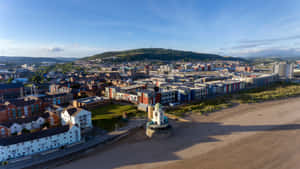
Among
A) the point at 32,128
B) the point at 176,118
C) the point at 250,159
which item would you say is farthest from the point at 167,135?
the point at 32,128

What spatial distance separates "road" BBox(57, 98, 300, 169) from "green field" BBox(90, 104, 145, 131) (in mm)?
4055

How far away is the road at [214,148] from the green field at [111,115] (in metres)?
4.06

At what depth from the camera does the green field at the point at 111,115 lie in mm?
21328

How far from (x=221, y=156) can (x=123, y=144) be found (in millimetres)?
8910

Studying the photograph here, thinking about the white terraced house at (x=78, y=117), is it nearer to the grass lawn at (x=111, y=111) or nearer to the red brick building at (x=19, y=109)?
the grass lawn at (x=111, y=111)

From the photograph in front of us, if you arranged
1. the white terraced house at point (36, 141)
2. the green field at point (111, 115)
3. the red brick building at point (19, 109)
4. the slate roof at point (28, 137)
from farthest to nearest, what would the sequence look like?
the red brick building at point (19, 109)
the green field at point (111, 115)
the slate roof at point (28, 137)
the white terraced house at point (36, 141)

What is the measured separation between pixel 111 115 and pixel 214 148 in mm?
14157

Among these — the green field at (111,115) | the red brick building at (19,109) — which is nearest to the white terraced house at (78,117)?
the green field at (111,115)

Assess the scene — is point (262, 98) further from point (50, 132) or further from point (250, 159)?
point (50, 132)

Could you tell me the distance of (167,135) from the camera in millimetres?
18359

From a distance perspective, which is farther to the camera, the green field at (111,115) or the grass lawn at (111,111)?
the grass lawn at (111,111)

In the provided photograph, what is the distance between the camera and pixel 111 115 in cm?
2445

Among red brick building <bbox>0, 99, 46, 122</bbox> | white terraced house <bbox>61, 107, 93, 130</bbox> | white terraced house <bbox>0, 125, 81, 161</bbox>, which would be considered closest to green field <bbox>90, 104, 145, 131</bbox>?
white terraced house <bbox>61, 107, 93, 130</bbox>

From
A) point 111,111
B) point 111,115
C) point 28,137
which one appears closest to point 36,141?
point 28,137
